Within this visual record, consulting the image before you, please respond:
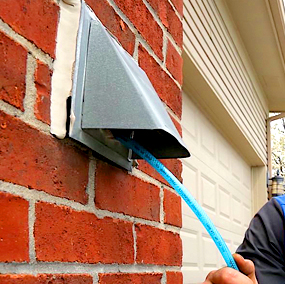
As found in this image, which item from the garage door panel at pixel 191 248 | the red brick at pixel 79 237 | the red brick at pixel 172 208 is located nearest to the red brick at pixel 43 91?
the red brick at pixel 79 237

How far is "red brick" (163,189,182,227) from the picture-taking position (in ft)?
5.15

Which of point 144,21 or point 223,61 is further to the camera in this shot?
point 223,61

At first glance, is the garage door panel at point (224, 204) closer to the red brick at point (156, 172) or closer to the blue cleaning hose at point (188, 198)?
the red brick at point (156, 172)

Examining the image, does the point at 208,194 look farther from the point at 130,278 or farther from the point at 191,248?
the point at 130,278

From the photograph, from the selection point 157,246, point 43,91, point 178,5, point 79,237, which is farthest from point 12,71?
point 178,5

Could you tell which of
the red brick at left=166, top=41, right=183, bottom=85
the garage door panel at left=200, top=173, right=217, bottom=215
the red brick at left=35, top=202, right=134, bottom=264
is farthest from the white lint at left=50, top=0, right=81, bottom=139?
the garage door panel at left=200, top=173, right=217, bottom=215

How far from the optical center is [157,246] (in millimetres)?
1472

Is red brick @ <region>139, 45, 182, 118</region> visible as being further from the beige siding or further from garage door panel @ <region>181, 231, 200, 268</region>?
garage door panel @ <region>181, 231, 200, 268</region>

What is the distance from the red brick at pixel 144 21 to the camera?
54.2 inches

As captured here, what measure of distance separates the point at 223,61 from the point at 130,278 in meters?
3.02

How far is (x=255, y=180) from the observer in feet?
19.8

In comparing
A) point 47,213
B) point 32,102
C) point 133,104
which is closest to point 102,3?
point 133,104

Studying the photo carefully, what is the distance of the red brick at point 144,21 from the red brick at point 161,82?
4 cm

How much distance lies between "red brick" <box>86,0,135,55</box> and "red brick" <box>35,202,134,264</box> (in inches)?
17.2
